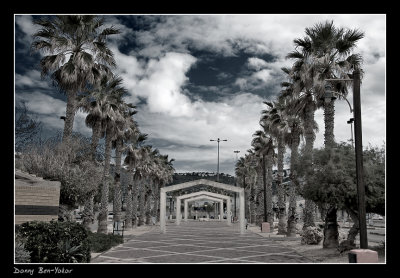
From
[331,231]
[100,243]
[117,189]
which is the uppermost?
[117,189]

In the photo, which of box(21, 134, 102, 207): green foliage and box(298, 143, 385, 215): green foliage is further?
box(21, 134, 102, 207): green foliage

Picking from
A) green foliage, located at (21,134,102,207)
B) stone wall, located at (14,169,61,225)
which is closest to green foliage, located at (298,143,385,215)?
stone wall, located at (14,169,61,225)

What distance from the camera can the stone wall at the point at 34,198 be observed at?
57.7ft

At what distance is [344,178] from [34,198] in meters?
13.8

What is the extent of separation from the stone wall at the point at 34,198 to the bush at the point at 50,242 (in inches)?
165

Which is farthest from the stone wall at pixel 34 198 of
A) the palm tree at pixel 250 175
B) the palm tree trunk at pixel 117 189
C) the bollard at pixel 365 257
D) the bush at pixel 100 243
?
the palm tree at pixel 250 175

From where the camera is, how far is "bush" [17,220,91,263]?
1323 centimetres

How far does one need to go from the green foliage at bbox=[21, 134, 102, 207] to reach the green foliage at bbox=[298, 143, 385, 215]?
12.8m

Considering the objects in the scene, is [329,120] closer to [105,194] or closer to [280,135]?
[280,135]

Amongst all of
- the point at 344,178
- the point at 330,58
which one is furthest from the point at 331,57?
the point at 344,178

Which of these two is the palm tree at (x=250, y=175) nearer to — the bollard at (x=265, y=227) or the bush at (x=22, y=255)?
the bollard at (x=265, y=227)

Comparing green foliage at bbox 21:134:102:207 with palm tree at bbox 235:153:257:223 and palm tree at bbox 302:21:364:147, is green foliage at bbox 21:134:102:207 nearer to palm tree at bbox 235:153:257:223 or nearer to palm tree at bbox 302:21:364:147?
palm tree at bbox 302:21:364:147

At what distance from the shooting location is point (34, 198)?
18.0 metres
